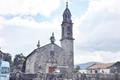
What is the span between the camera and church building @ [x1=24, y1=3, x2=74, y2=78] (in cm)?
5244

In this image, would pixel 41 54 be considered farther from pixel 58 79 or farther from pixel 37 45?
pixel 58 79

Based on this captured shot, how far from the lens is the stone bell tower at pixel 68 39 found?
55.4 meters

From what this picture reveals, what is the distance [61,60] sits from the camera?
54.7 meters

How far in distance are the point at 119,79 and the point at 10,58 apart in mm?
23424

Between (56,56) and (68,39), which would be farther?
(68,39)

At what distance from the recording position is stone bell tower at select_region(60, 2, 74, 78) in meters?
55.4

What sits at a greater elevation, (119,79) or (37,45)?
(37,45)

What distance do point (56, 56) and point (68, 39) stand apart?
165 inches

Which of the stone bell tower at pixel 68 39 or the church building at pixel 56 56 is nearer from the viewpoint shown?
the church building at pixel 56 56

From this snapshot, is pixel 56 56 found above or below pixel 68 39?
below

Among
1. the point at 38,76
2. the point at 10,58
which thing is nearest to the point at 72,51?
the point at 10,58

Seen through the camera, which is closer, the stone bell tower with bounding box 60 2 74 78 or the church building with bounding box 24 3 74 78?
the church building with bounding box 24 3 74 78

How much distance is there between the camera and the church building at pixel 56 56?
52438 millimetres

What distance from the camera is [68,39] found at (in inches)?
2194
